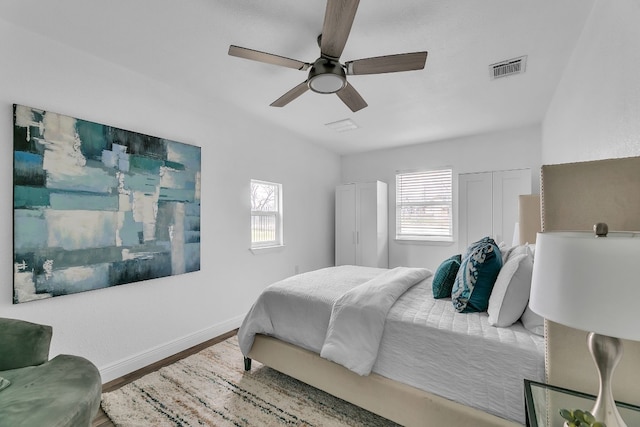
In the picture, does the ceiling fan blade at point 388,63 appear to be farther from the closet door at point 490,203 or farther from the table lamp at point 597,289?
the closet door at point 490,203

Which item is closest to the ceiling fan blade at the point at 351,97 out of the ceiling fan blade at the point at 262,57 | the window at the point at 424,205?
the ceiling fan blade at the point at 262,57

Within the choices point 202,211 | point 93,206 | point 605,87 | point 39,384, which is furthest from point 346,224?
point 39,384

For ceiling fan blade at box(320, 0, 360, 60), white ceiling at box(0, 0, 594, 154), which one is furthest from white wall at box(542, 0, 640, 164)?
ceiling fan blade at box(320, 0, 360, 60)

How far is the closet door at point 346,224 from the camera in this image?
4.92 m

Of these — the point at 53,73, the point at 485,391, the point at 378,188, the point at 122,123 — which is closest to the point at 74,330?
the point at 122,123

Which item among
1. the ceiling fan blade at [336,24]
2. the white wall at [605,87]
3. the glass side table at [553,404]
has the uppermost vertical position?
the ceiling fan blade at [336,24]

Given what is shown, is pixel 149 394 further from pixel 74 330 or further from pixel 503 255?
pixel 503 255

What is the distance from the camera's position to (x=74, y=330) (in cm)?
212

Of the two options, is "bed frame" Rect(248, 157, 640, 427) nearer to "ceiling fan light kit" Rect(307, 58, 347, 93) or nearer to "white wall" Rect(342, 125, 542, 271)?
"ceiling fan light kit" Rect(307, 58, 347, 93)

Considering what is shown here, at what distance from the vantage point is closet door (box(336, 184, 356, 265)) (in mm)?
4918

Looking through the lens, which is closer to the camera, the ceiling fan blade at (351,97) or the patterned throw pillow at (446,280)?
the patterned throw pillow at (446,280)

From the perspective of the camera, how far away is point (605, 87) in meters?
1.57

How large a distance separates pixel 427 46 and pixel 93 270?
309cm

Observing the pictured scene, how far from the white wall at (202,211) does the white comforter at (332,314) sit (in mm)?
959
